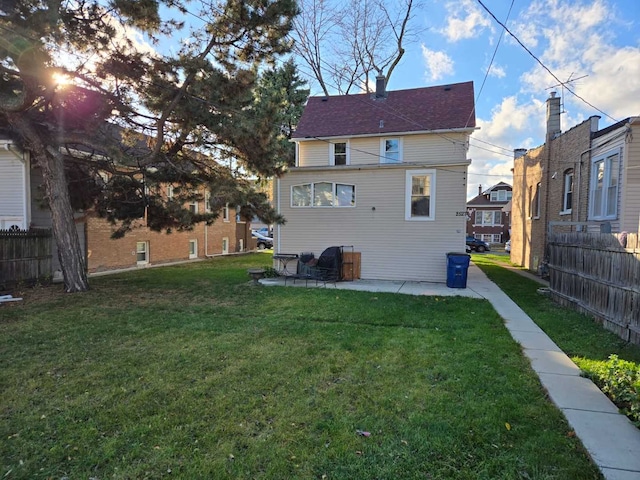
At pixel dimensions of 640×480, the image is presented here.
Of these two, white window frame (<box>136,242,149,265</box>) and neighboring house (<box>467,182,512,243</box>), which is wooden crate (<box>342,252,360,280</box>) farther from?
neighboring house (<box>467,182,512,243</box>)

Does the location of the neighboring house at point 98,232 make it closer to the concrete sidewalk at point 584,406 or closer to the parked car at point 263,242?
the parked car at point 263,242

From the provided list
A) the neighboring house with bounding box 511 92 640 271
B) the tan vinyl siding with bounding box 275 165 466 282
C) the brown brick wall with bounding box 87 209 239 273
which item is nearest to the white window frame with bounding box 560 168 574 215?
the neighboring house with bounding box 511 92 640 271

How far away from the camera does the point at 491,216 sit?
1596 inches

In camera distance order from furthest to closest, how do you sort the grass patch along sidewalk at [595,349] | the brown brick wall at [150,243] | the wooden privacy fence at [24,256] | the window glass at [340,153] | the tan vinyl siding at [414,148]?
the window glass at [340,153] → the tan vinyl siding at [414,148] → the brown brick wall at [150,243] → the wooden privacy fence at [24,256] → the grass patch along sidewalk at [595,349]

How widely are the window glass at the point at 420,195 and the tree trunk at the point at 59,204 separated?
375 inches

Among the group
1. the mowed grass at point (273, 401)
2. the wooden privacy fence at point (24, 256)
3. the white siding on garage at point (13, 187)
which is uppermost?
the white siding on garage at point (13, 187)

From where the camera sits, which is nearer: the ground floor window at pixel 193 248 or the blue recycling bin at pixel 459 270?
the blue recycling bin at pixel 459 270

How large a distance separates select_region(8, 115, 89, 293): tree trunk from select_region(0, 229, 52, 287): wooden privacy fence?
158 centimetres

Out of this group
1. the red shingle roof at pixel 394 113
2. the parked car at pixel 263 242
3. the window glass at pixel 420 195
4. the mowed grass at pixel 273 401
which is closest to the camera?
the mowed grass at pixel 273 401

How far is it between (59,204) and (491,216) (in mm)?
41140

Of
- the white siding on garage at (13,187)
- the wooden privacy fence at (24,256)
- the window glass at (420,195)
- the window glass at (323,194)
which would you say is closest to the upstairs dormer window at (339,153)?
the window glass at (323,194)

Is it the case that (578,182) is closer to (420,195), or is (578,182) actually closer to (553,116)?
(553,116)

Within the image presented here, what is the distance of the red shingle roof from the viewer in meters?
13.7

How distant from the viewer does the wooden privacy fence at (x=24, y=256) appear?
9047mm
